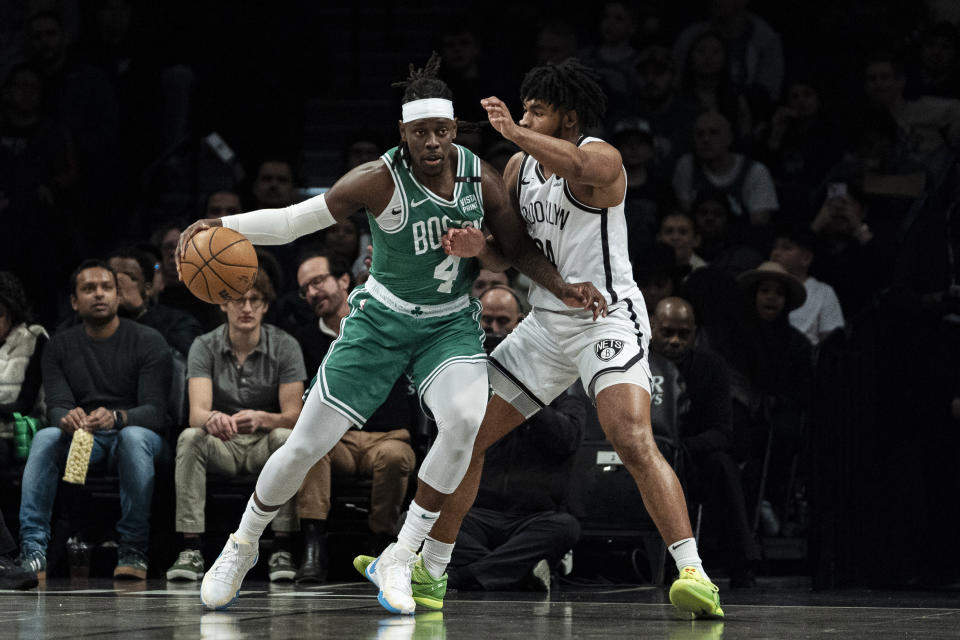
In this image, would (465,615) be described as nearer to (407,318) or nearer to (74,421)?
(407,318)

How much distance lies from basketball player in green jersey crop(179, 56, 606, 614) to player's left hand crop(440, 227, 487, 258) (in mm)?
157

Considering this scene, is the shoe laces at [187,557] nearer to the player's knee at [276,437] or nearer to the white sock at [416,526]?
the player's knee at [276,437]

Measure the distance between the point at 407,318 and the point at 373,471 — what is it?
237 cm

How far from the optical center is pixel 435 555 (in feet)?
18.8

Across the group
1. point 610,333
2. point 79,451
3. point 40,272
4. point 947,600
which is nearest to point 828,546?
point 947,600

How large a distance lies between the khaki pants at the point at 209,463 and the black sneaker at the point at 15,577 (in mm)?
1063

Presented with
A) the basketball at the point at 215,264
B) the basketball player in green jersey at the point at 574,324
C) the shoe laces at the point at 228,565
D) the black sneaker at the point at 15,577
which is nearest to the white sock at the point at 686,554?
the basketball player in green jersey at the point at 574,324

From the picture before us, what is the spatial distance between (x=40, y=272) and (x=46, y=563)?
2.86m

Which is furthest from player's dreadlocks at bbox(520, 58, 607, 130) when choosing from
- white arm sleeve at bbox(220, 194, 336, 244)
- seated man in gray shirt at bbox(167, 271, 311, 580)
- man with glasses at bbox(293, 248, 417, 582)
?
seated man in gray shirt at bbox(167, 271, 311, 580)

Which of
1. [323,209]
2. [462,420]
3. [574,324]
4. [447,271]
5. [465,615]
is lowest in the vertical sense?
[465,615]

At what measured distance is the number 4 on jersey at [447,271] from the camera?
5434 millimetres

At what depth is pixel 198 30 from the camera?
11430 millimetres

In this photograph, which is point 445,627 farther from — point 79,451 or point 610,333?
point 79,451

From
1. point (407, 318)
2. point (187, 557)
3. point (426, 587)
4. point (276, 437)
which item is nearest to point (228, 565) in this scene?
point (426, 587)
